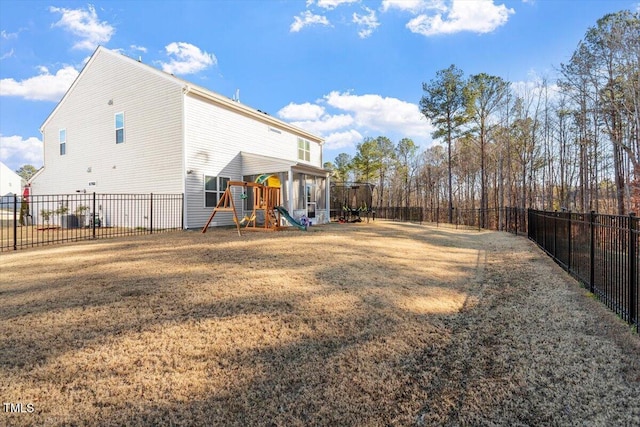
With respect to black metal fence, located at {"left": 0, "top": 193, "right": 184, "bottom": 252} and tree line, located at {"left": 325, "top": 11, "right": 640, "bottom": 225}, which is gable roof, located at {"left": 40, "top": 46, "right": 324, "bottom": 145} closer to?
black metal fence, located at {"left": 0, "top": 193, "right": 184, "bottom": 252}

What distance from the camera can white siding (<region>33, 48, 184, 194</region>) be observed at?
12586mm

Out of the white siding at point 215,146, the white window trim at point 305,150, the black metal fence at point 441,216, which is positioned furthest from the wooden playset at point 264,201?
the black metal fence at point 441,216

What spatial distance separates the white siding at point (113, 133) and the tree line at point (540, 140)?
13.7 metres

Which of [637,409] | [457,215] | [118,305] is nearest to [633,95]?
[457,215]

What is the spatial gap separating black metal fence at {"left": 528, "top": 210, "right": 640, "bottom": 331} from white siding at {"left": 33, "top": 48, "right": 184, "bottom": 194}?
1202 cm

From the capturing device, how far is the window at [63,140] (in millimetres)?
16062

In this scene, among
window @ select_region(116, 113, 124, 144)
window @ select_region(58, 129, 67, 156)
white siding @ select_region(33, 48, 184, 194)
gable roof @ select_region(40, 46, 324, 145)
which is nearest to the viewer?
gable roof @ select_region(40, 46, 324, 145)

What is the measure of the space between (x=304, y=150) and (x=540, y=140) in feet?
55.3

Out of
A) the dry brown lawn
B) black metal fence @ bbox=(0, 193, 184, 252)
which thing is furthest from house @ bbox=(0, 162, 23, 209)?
the dry brown lawn

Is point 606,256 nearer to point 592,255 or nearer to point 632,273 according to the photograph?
point 592,255

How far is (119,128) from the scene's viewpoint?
1405 centimetres

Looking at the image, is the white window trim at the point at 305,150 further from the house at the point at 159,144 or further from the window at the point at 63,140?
the window at the point at 63,140

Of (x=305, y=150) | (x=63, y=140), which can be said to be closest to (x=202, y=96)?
(x=305, y=150)

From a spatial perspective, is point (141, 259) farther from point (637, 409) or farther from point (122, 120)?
point (122, 120)
